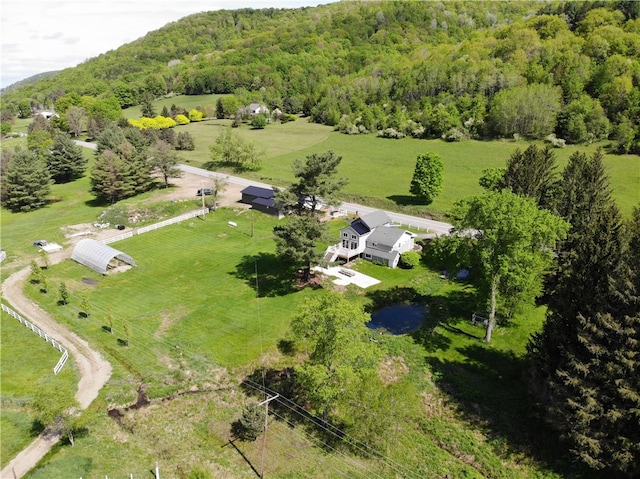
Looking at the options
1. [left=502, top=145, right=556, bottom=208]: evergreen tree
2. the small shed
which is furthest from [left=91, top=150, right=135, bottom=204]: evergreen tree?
[left=502, top=145, right=556, bottom=208]: evergreen tree

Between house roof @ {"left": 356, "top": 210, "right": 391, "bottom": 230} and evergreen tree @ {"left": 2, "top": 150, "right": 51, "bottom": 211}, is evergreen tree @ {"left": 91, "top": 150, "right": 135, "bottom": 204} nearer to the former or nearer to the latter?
evergreen tree @ {"left": 2, "top": 150, "right": 51, "bottom": 211}

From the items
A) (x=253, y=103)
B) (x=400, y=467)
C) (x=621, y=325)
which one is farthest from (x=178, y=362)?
(x=253, y=103)

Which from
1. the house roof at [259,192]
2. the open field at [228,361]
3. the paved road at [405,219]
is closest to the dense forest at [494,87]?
the paved road at [405,219]

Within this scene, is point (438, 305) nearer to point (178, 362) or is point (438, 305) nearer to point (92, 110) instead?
point (178, 362)

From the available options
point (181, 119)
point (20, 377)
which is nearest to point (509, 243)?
point (20, 377)

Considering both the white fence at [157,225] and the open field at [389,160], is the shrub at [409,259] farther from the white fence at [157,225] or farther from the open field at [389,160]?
the white fence at [157,225]
